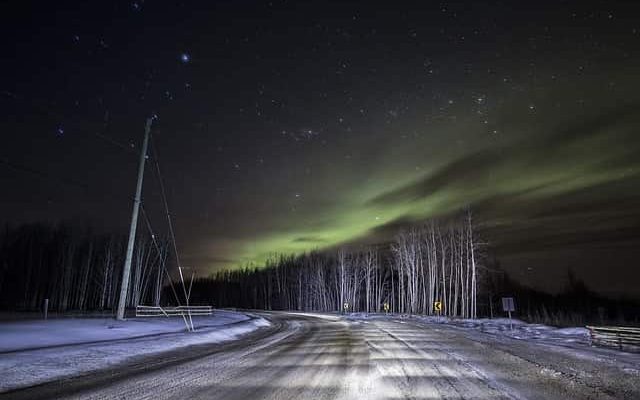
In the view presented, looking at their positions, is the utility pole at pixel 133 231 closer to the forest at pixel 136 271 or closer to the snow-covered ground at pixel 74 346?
the snow-covered ground at pixel 74 346

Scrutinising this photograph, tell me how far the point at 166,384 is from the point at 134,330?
37.8ft

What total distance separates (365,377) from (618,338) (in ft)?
46.8

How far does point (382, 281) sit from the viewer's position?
93.4m

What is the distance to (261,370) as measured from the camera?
876 cm

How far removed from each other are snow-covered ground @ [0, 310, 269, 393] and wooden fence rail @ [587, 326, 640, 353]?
17.1 m

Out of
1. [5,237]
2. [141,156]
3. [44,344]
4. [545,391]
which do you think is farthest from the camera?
[5,237]

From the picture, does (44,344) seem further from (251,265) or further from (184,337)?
(251,265)

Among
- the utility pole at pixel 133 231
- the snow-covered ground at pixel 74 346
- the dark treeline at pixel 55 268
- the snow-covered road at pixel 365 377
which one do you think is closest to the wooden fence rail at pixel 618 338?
the snow-covered road at pixel 365 377

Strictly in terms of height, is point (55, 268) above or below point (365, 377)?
above

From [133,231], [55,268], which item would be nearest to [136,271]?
[55,268]

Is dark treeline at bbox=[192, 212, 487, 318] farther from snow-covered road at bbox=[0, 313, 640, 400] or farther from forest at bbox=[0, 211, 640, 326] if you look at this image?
snow-covered road at bbox=[0, 313, 640, 400]

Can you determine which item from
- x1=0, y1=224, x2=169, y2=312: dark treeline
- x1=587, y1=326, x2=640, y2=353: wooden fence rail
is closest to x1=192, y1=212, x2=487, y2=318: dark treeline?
x1=587, y1=326, x2=640, y2=353: wooden fence rail

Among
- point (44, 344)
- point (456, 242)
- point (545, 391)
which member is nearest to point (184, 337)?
point (44, 344)

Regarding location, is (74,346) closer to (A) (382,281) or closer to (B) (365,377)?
(B) (365,377)
